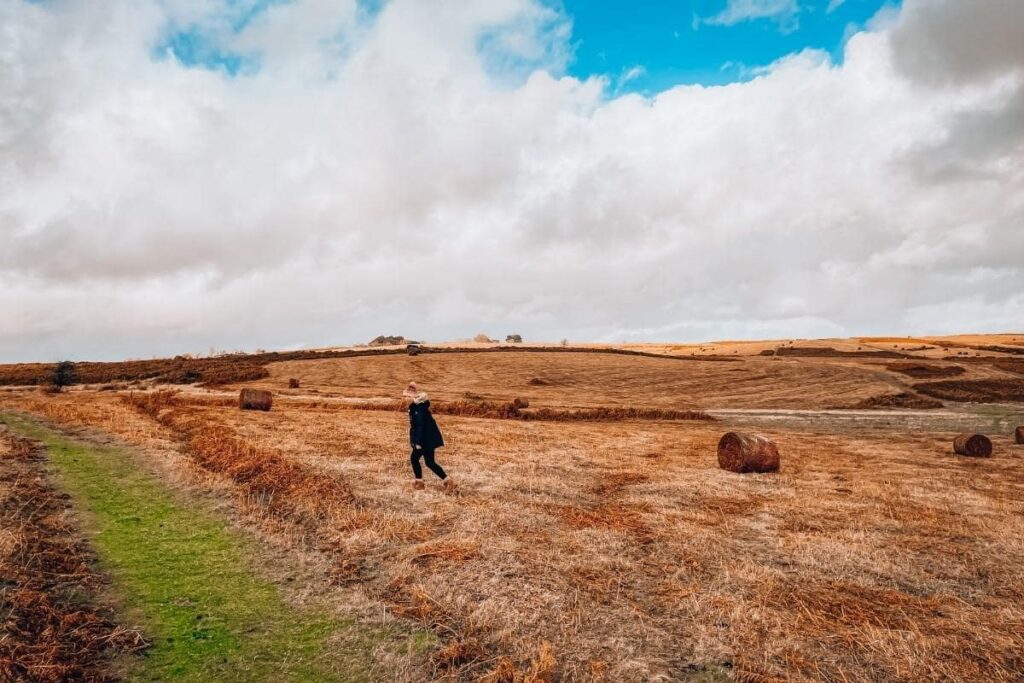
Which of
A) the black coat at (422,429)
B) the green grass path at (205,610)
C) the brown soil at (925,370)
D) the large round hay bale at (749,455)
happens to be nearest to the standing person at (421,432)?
the black coat at (422,429)

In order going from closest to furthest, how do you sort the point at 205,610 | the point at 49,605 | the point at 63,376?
the point at 49,605
the point at 205,610
the point at 63,376

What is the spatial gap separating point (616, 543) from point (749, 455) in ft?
32.2

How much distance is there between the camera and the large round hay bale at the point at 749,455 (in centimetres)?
2020

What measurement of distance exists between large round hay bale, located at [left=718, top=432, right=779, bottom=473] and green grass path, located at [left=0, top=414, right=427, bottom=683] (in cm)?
1497

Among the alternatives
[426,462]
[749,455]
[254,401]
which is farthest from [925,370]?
[426,462]

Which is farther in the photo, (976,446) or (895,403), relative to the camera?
(895,403)

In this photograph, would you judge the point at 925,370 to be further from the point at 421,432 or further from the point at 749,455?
the point at 421,432

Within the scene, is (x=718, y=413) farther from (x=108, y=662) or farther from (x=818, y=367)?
(x=108, y=662)

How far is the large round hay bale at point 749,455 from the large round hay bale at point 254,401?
2728cm

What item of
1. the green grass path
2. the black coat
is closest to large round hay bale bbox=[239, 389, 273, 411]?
the green grass path

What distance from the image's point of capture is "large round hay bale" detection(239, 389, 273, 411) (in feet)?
118

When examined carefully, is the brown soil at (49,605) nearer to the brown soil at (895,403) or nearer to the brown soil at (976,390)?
the brown soil at (895,403)

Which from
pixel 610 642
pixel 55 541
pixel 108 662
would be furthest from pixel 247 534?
pixel 610 642

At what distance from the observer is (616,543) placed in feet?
40.5
